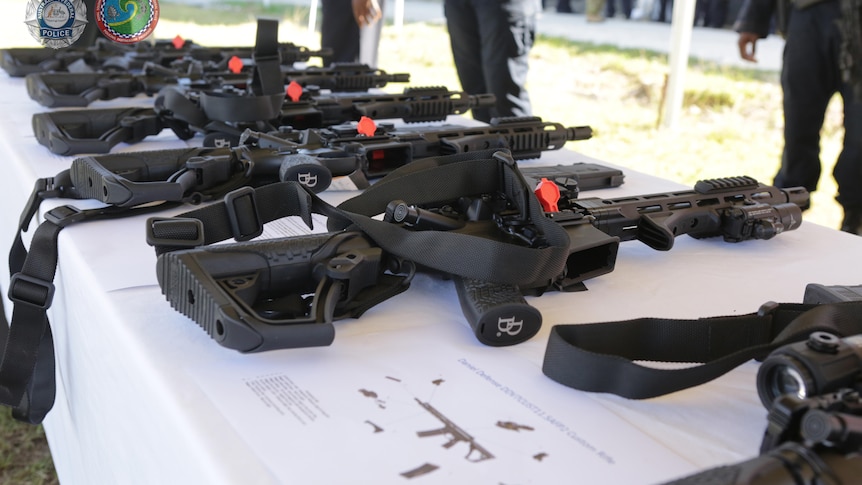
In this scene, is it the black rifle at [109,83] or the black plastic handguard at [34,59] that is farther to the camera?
the black plastic handguard at [34,59]

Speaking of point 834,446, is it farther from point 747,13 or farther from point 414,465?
point 747,13

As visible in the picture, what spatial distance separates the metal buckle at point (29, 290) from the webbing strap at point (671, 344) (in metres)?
0.76

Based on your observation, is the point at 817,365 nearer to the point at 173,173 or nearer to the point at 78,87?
the point at 173,173

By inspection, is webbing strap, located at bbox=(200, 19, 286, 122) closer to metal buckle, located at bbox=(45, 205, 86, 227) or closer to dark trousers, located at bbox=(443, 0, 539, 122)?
metal buckle, located at bbox=(45, 205, 86, 227)

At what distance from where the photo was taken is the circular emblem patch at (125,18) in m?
1.74

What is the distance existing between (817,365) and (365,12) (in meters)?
2.82

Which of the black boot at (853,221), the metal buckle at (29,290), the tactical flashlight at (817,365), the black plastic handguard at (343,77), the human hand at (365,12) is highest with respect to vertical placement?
the human hand at (365,12)

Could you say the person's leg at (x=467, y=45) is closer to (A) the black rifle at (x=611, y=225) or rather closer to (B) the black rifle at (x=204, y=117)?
(B) the black rifle at (x=204, y=117)

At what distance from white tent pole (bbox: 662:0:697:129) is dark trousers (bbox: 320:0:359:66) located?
1688 mm

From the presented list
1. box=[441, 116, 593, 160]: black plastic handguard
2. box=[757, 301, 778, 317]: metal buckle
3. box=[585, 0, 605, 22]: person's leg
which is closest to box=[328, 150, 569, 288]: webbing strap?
box=[757, 301, 778, 317]: metal buckle

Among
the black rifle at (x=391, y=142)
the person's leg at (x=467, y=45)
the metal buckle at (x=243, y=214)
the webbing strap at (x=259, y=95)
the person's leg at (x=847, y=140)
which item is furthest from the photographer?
the person's leg at (x=467, y=45)

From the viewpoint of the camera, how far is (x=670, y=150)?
4.39 metres

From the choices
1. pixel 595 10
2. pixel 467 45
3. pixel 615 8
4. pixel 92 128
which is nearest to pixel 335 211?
pixel 92 128

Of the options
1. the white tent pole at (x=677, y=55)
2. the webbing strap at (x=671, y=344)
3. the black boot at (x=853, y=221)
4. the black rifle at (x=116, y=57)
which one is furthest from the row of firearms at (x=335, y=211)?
the white tent pole at (x=677, y=55)
